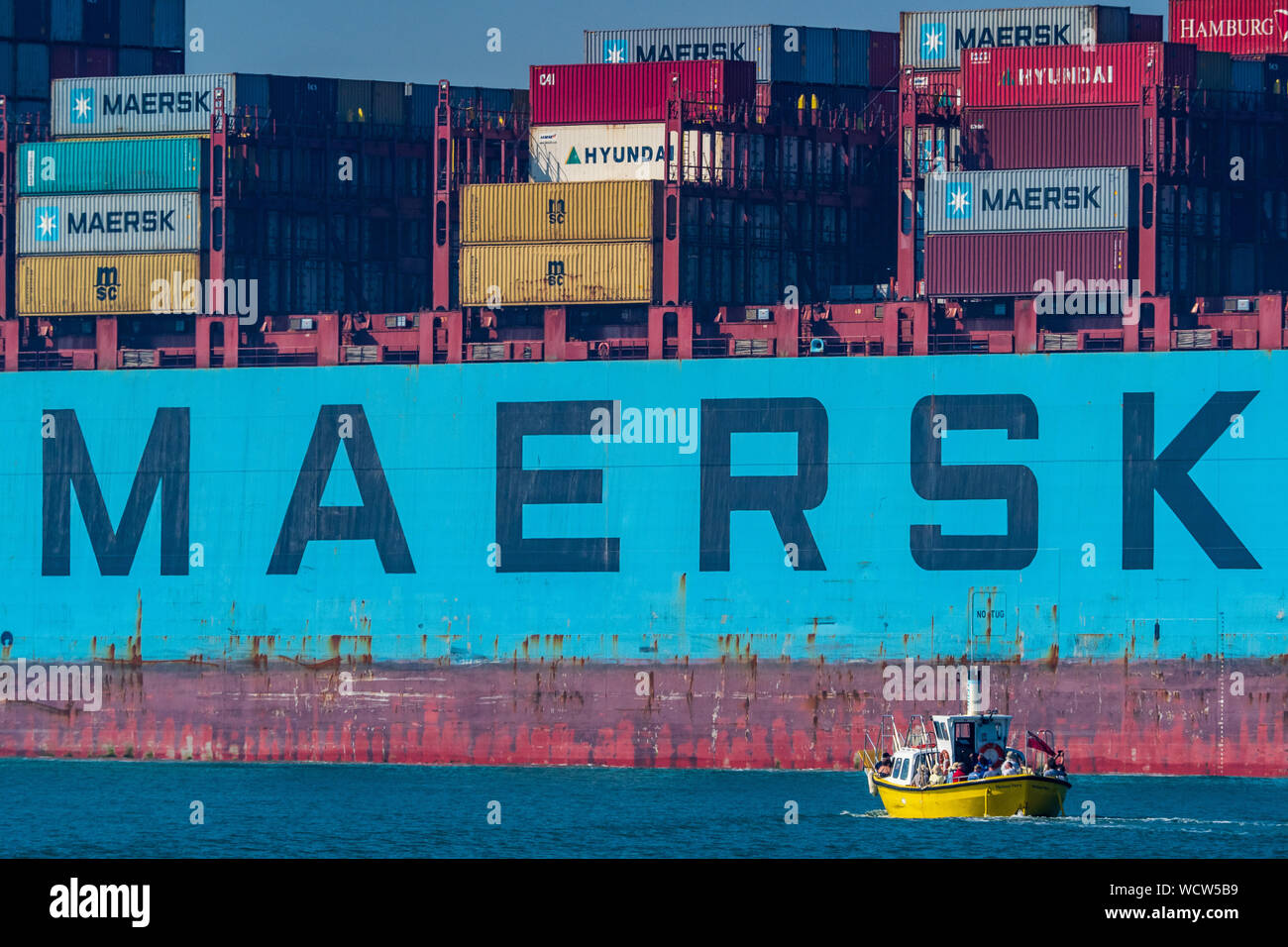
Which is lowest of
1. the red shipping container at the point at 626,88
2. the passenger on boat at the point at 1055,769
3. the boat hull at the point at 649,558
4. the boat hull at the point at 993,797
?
the boat hull at the point at 993,797

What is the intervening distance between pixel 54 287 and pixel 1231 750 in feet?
126

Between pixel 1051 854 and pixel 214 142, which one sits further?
pixel 214 142

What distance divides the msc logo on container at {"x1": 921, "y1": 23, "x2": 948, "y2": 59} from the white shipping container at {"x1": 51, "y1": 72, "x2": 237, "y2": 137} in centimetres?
2222

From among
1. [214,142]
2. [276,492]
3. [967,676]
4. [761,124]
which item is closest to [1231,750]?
[967,676]

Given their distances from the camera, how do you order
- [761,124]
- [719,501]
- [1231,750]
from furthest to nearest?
[761,124], [719,501], [1231,750]

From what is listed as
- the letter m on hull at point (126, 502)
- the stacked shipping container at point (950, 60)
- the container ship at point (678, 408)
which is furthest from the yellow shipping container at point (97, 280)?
the stacked shipping container at point (950, 60)

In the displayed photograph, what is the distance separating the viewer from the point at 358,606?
2398 inches

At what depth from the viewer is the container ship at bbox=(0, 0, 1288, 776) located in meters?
55.9

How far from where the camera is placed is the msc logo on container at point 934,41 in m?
65.5

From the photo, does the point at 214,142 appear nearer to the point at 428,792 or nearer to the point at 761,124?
the point at 761,124

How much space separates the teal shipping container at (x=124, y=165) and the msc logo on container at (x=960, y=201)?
23590mm

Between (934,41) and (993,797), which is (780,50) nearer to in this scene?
(934,41)

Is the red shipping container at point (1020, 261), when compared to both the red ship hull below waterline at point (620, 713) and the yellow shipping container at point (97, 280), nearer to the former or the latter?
the red ship hull below waterline at point (620, 713)

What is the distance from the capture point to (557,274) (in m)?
61.4
